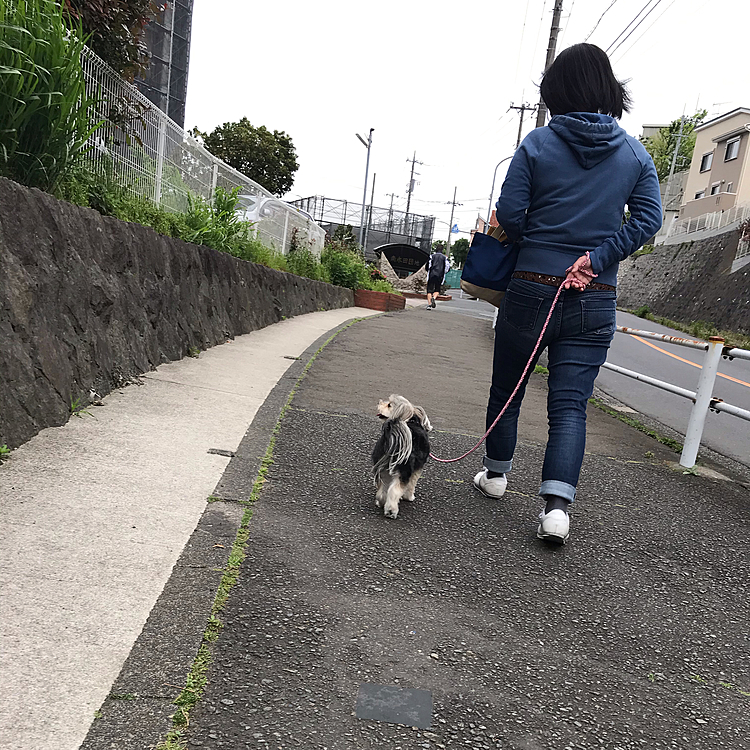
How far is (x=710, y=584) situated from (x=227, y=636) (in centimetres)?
217

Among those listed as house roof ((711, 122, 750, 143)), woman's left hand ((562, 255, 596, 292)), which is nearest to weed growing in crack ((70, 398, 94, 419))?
woman's left hand ((562, 255, 596, 292))

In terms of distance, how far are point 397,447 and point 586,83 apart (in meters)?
1.96

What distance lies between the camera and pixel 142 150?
22.3 feet

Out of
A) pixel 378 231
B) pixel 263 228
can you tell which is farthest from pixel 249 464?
pixel 378 231

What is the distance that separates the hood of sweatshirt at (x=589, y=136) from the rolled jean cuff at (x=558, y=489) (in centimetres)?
148

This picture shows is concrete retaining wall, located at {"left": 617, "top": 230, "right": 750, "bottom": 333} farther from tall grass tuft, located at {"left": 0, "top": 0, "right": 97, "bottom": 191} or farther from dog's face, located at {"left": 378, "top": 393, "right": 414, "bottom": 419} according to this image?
tall grass tuft, located at {"left": 0, "top": 0, "right": 97, "bottom": 191}

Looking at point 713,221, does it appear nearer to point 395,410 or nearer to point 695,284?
point 695,284

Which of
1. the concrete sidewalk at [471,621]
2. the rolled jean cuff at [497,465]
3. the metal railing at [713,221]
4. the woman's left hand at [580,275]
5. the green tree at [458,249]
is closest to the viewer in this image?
the concrete sidewalk at [471,621]

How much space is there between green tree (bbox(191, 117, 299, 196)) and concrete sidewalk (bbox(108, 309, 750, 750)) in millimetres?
37879

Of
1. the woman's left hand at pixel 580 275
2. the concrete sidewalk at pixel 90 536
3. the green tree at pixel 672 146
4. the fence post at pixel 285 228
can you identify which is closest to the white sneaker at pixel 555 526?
the woman's left hand at pixel 580 275

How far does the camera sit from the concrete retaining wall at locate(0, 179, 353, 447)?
3340 millimetres

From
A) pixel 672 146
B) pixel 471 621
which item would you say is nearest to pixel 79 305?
pixel 471 621

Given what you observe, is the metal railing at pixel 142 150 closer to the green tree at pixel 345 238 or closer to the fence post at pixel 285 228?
the fence post at pixel 285 228

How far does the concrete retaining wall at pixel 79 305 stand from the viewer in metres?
3.34
